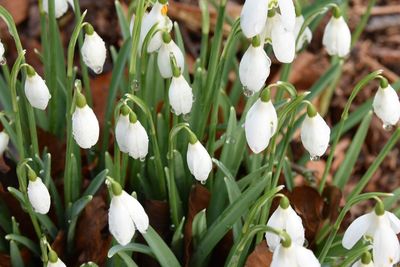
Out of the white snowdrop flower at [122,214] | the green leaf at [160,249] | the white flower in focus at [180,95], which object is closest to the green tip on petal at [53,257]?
the white snowdrop flower at [122,214]

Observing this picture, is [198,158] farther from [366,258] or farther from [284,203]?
[366,258]

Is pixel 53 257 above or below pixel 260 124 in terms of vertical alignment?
below

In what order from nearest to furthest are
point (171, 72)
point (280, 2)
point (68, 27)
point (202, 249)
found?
point (280, 2) → point (171, 72) → point (202, 249) → point (68, 27)

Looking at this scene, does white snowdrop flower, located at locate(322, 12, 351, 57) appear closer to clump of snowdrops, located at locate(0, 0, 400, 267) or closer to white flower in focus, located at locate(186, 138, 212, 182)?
clump of snowdrops, located at locate(0, 0, 400, 267)

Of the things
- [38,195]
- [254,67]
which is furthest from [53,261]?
[254,67]

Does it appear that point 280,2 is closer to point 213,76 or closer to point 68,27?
point 213,76

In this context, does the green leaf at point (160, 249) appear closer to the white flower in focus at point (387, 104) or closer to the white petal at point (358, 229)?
the white petal at point (358, 229)

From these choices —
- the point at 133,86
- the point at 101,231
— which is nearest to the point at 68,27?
the point at 101,231
